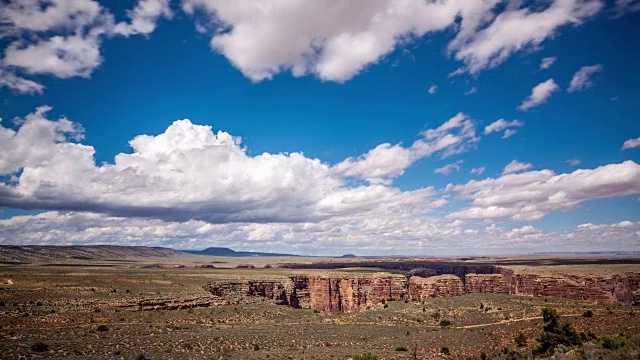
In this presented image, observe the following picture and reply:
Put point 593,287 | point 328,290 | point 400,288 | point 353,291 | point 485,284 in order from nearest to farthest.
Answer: point 593,287
point 400,288
point 485,284
point 353,291
point 328,290

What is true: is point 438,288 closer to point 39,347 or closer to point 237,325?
point 237,325

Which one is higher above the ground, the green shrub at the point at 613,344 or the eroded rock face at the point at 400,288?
the green shrub at the point at 613,344

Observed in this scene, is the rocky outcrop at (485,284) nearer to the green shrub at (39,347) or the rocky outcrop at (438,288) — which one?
the rocky outcrop at (438,288)

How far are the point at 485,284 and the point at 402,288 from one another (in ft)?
76.9

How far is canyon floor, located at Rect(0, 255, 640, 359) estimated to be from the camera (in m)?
36.1

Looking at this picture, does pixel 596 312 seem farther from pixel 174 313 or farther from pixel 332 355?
pixel 174 313

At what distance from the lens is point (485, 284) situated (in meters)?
106

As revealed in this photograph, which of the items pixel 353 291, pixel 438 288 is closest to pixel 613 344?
pixel 438 288

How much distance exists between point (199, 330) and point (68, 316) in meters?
17.8

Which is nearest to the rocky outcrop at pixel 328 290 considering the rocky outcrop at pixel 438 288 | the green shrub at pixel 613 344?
the rocky outcrop at pixel 438 288

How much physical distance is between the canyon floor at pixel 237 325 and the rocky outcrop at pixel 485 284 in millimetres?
30091

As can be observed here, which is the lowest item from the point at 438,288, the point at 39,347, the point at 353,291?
the point at 353,291

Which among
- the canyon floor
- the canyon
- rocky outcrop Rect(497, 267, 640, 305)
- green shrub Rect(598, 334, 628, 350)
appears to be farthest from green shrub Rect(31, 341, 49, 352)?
rocky outcrop Rect(497, 267, 640, 305)

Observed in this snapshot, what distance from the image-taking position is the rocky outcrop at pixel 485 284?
344ft
